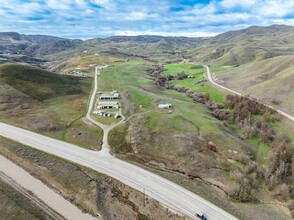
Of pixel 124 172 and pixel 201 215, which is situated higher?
Answer: pixel 124 172

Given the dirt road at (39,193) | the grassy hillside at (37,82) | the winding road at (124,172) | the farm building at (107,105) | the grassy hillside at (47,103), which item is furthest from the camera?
the grassy hillside at (37,82)

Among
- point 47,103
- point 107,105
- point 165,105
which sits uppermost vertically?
point 165,105

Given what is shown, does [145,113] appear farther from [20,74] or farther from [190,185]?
[20,74]

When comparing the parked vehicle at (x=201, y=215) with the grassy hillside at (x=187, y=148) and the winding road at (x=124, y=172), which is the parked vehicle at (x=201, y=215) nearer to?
the winding road at (x=124, y=172)

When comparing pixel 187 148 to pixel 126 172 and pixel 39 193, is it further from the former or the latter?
pixel 39 193

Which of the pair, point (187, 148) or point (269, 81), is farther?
point (269, 81)

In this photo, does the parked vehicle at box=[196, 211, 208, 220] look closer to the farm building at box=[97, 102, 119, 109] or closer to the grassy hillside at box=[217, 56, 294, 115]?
the farm building at box=[97, 102, 119, 109]

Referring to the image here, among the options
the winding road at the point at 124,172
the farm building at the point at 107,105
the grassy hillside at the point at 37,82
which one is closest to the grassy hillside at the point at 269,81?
the winding road at the point at 124,172

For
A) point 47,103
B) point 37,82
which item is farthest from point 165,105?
point 37,82
